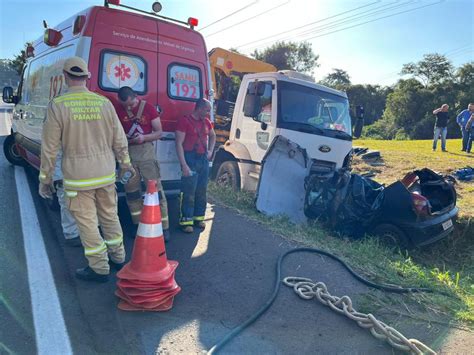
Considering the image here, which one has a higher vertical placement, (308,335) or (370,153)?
(370,153)

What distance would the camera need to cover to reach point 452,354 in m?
2.55

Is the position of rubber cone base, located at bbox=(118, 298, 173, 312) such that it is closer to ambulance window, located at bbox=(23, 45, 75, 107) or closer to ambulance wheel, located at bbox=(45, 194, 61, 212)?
Result: ambulance wheel, located at bbox=(45, 194, 61, 212)

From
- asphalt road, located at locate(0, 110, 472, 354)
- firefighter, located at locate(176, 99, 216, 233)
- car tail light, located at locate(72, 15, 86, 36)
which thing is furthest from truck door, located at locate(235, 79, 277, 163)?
car tail light, located at locate(72, 15, 86, 36)

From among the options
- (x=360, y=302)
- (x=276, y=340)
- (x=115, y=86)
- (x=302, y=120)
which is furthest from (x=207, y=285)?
(x=302, y=120)

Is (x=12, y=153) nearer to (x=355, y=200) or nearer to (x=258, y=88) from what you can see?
(x=258, y=88)

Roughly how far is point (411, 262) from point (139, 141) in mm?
3524

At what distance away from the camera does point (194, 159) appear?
497cm

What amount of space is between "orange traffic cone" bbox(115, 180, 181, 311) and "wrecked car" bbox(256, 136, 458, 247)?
9.18 ft

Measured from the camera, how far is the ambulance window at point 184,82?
530 cm

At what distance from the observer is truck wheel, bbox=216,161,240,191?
692 centimetres

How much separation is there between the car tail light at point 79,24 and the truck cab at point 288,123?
2832 millimetres

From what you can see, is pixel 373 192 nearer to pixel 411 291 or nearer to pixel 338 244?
pixel 338 244

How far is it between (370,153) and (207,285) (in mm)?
8939

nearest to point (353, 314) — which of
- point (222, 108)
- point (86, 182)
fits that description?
point (86, 182)
